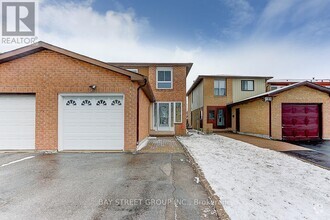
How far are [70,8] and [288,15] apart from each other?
14.3m

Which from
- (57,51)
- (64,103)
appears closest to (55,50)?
(57,51)

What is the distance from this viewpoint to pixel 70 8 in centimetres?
1148

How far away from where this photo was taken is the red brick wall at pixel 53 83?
8.29 metres

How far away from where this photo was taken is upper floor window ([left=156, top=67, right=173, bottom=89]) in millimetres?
16234

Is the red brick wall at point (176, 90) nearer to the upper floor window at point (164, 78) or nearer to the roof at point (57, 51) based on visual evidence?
the upper floor window at point (164, 78)

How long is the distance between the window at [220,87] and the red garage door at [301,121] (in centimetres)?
793

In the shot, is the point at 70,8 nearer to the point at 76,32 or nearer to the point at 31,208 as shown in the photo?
the point at 76,32

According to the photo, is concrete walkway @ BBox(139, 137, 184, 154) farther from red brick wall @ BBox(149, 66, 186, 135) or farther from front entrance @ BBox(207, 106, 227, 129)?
front entrance @ BBox(207, 106, 227, 129)

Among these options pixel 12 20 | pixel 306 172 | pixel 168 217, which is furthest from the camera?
pixel 12 20

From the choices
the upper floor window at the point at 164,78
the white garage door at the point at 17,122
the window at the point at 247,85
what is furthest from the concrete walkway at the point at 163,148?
the window at the point at 247,85

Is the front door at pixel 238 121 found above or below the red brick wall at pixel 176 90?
below

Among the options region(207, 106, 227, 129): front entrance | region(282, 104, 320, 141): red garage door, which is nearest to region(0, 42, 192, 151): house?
region(282, 104, 320, 141): red garage door

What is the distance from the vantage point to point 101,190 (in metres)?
4.15

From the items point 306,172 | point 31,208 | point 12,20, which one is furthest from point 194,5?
point 31,208
